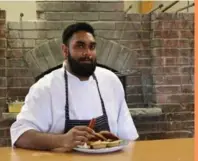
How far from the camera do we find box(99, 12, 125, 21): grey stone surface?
3236mm

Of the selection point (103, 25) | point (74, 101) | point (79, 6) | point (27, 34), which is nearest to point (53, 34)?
point (27, 34)

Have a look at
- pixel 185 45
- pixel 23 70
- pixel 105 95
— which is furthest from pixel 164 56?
pixel 105 95

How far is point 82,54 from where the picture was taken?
187 cm

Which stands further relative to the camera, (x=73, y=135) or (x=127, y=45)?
(x=127, y=45)

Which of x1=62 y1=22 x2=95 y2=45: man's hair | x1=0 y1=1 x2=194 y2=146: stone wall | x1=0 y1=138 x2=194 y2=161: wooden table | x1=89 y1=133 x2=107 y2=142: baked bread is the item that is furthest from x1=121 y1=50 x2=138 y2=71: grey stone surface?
x1=89 y1=133 x2=107 y2=142: baked bread

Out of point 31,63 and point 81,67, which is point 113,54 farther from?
point 81,67

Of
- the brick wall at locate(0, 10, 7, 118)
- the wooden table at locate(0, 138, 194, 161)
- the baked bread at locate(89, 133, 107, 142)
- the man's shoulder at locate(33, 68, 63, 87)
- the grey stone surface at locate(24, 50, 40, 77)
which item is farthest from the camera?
the grey stone surface at locate(24, 50, 40, 77)

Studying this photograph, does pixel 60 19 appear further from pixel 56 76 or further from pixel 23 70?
pixel 56 76

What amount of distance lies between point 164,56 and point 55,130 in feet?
5.67

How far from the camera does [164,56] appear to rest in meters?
3.27

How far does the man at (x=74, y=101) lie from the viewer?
1.71 metres

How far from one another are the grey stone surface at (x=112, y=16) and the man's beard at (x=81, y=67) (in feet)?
4.60

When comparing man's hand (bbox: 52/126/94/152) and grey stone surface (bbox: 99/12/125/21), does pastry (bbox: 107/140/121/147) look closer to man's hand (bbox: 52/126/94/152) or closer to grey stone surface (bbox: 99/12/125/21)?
man's hand (bbox: 52/126/94/152)

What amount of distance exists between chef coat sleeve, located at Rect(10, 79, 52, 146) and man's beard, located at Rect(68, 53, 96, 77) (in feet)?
0.53
